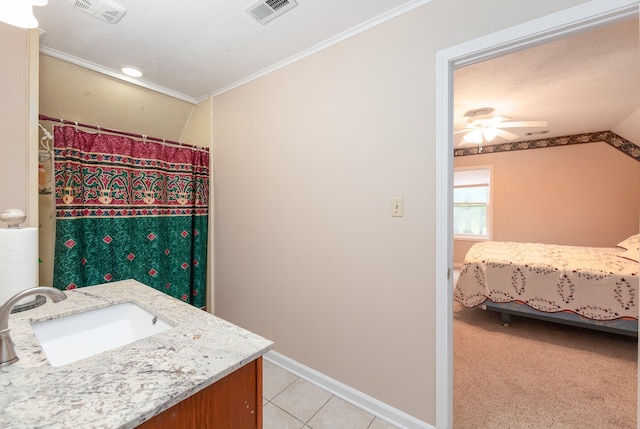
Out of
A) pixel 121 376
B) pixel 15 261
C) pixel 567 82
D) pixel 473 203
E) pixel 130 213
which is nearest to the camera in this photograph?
pixel 121 376

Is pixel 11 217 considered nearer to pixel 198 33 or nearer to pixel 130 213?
pixel 130 213

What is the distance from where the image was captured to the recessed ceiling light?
2.10m

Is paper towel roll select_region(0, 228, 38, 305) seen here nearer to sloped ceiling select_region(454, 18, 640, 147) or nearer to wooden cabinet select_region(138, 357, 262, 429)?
wooden cabinet select_region(138, 357, 262, 429)

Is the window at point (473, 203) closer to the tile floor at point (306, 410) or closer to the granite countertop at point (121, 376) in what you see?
the tile floor at point (306, 410)

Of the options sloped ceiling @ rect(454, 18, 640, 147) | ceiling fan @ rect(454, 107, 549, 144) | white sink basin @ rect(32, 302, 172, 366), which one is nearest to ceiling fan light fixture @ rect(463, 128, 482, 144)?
ceiling fan @ rect(454, 107, 549, 144)

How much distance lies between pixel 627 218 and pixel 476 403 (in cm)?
427

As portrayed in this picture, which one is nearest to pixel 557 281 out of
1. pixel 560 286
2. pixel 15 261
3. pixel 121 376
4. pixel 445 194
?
pixel 560 286

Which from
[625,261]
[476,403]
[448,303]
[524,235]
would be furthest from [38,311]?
[524,235]

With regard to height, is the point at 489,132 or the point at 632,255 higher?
the point at 489,132

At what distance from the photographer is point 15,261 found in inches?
41.8

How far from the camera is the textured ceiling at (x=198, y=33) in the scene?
4.85 feet

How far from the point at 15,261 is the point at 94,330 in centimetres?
39

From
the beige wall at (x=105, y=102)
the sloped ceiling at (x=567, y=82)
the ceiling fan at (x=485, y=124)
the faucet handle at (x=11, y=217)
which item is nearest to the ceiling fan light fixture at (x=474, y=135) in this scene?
the ceiling fan at (x=485, y=124)

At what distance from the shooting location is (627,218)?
3973 mm
